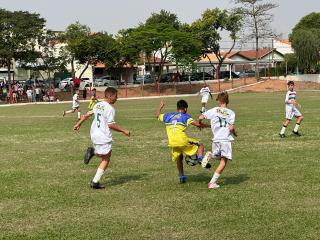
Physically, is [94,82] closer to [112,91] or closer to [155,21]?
[155,21]

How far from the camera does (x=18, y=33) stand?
59.3m

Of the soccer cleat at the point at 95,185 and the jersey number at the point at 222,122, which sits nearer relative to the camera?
the jersey number at the point at 222,122

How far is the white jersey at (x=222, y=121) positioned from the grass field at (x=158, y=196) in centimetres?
88

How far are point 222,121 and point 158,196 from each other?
1796 mm

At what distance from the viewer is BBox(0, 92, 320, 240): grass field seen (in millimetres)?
6777

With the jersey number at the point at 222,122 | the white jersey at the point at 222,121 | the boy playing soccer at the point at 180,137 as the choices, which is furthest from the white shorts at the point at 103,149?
the jersey number at the point at 222,122

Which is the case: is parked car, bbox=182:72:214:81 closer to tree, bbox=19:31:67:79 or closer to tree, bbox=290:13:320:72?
tree, bbox=290:13:320:72

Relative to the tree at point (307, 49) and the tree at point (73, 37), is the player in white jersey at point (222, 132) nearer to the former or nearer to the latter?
the tree at point (73, 37)

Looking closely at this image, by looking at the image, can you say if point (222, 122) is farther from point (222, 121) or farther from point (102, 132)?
point (102, 132)

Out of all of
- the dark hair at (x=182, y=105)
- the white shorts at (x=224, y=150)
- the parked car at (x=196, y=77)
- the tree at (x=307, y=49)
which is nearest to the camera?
the white shorts at (x=224, y=150)

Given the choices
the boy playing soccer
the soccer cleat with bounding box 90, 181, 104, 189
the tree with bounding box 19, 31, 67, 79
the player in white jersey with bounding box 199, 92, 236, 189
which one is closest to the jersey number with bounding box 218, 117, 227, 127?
the player in white jersey with bounding box 199, 92, 236, 189

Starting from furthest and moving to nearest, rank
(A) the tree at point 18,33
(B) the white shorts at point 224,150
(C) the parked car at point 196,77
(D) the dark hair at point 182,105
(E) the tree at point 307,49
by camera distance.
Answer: (C) the parked car at point 196,77 < (E) the tree at point 307,49 < (A) the tree at point 18,33 < (D) the dark hair at point 182,105 < (B) the white shorts at point 224,150

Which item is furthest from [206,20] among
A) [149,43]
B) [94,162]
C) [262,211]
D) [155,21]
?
[262,211]

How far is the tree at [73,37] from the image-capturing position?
6556 centimetres
